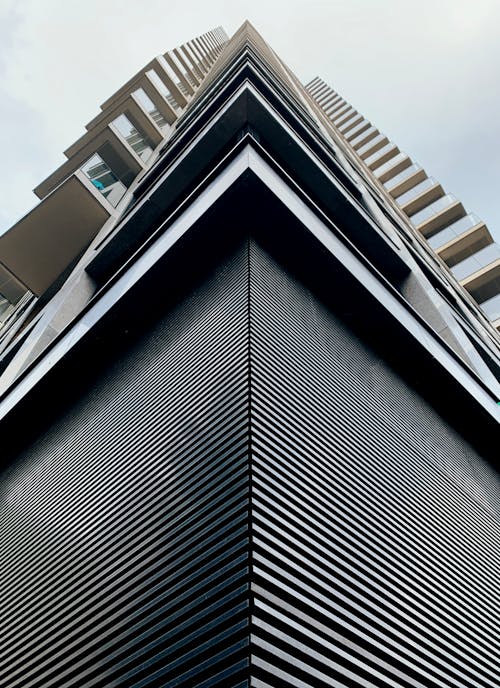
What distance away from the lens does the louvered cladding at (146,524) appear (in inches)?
111

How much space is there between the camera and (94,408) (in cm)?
648

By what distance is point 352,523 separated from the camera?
3.97m

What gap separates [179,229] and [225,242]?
69 centimetres

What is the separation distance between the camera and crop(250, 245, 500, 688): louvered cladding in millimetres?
2875

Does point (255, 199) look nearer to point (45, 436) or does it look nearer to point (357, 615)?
point (45, 436)

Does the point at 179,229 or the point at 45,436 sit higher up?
the point at 179,229

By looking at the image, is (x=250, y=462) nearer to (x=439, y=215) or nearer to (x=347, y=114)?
(x=439, y=215)

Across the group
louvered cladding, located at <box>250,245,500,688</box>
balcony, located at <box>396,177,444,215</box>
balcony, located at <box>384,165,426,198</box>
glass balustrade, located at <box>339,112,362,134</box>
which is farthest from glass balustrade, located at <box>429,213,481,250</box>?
louvered cladding, located at <box>250,245,500,688</box>

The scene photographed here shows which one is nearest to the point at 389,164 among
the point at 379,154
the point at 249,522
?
the point at 379,154

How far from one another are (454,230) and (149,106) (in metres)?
14.9

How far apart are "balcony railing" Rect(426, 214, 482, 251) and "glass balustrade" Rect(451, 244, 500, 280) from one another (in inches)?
56.8

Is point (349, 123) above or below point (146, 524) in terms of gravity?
above

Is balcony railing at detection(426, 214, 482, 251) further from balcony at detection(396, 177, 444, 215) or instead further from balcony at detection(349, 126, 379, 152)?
balcony at detection(349, 126, 379, 152)

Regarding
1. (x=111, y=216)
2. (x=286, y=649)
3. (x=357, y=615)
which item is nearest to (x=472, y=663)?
(x=357, y=615)
